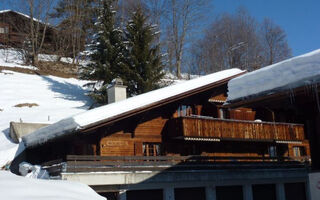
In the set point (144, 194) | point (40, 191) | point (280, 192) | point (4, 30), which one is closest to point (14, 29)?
point (4, 30)

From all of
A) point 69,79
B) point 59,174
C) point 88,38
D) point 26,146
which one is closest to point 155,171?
point 59,174

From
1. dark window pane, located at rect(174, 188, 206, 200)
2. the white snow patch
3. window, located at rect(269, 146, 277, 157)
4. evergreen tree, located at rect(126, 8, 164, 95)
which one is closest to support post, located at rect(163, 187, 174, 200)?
dark window pane, located at rect(174, 188, 206, 200)

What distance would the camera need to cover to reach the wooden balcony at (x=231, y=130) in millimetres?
20641

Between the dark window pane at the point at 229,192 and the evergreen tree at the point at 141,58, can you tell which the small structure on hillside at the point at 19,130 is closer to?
the evergreen tree at the point at 141,58

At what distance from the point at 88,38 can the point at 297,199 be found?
39.4 metres

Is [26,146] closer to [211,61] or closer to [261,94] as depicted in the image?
[261,94]

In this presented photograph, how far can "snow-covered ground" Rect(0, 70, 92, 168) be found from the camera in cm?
2905

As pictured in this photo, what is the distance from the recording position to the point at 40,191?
602 cm

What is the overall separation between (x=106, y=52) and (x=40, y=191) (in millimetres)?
30544

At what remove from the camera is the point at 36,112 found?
32.7 m

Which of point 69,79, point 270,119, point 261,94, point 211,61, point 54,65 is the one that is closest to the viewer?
point 261,94

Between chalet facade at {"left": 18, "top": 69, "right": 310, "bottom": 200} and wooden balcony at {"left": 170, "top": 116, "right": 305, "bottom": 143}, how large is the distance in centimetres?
5

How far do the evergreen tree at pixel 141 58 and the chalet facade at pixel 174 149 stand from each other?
35.4 feet

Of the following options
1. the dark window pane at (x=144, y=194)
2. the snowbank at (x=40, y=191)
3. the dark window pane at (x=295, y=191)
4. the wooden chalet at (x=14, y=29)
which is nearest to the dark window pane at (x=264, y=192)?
the dark window pane at (x=295, y=191)
